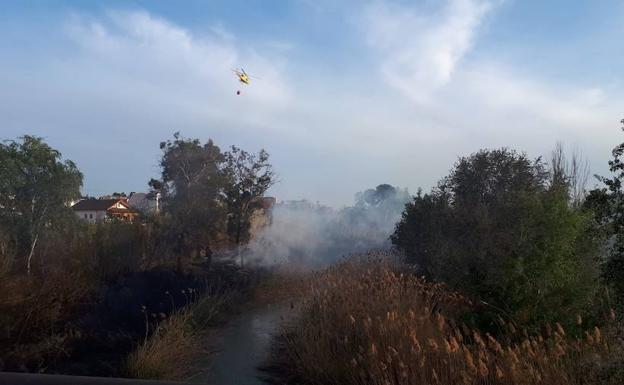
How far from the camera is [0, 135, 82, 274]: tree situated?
14.6 meters

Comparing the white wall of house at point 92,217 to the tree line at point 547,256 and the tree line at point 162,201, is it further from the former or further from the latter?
the tree line at point 547,256

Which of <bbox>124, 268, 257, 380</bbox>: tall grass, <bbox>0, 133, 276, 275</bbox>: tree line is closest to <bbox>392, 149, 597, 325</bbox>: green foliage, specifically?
<bbox>124, 268, 257, 380</bbox>: tall grass

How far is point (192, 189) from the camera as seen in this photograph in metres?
19.5

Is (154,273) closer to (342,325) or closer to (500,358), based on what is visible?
(342,325)

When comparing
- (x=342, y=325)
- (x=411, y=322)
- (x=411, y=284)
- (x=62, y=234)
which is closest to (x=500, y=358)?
(x=411, y=322)

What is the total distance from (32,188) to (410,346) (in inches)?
459

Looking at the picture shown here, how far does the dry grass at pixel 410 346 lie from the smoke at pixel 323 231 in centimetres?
1267

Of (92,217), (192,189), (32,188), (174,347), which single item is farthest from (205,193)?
(92,217)

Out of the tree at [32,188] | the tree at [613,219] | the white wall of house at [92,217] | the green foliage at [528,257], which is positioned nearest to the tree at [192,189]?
the white wall of house at [92,217]

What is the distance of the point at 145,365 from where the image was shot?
751 cm

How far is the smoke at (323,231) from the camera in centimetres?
2383

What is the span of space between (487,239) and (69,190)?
10218 millimetres

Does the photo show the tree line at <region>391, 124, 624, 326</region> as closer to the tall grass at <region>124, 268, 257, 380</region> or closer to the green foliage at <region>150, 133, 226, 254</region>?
the tall grass at <region>124, 268, 257, 380</region>

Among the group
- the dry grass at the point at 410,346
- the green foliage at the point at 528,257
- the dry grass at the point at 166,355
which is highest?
the green foliage at the point at 528,257
